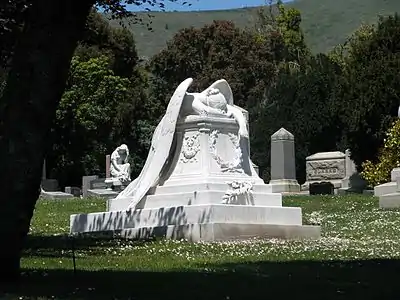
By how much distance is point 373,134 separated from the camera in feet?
138

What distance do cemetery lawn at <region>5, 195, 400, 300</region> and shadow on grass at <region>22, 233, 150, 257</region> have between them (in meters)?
0.02

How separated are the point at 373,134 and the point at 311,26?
11717 centimetres

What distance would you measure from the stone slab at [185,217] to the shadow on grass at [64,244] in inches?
29.7

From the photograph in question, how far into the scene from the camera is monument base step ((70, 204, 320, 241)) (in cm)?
1534

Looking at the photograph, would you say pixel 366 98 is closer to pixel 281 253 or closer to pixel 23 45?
pixel 281 253

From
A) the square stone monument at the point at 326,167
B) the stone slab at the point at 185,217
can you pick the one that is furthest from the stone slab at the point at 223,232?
the square stone monument at the point at 326,167

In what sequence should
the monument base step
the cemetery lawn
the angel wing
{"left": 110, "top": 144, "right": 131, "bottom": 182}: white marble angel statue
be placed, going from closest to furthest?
1. the cemetery lawn
2. the monument base step
3. the angel wing
4. {"left": 110, "top": 144, "right": 131, "bottom": 182}: white marble angel statue

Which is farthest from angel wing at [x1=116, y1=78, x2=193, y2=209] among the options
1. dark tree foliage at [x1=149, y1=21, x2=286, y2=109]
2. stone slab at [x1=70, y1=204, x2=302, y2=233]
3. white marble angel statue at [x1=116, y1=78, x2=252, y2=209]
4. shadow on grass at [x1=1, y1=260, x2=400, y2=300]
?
dark tree foliage at [x1=149, y1=21, x2=286, y2=109]

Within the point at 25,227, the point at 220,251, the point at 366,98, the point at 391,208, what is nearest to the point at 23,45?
the point at 25,227

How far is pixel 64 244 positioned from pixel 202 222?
259cm

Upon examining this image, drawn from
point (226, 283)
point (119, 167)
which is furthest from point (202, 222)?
point (119, 167)

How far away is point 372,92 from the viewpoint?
4184 cm

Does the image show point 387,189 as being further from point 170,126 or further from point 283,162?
point 170,126

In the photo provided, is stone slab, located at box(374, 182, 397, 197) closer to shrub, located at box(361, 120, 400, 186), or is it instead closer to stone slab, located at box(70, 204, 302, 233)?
shrub, located at box(361, 120, 400, 186)
